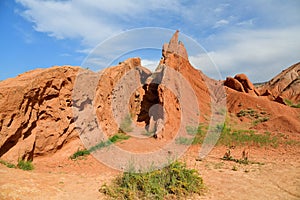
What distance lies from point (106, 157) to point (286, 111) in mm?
16817

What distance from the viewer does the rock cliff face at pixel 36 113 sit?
6227 mm

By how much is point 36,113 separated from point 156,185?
167 inches

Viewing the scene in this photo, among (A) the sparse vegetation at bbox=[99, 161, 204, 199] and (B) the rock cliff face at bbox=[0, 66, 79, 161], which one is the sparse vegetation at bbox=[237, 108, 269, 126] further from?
(B) the rock cliff face at bbox=[0, 66, 79, 161]

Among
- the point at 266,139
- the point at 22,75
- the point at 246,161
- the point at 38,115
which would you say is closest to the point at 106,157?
the point at 38,115

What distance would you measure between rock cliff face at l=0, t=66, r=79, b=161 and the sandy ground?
2.10 feet

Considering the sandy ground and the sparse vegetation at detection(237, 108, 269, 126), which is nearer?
the sandy ground

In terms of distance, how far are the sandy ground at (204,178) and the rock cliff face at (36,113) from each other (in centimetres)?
64

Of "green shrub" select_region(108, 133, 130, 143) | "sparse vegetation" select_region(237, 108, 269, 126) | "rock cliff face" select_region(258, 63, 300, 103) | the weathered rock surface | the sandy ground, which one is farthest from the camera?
"rock cliff face" select_region(258, 63, 300, 103)

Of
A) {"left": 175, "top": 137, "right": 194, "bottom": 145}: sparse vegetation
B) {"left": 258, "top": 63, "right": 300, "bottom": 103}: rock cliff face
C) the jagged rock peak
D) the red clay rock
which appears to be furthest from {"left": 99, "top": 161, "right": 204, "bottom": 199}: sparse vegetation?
{"left": 258, "top": 63, "right": 300, "bottom": 103}: rock cliff face

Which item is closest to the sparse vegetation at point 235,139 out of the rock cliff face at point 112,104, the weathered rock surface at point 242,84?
the rock cliff face at point 112,104

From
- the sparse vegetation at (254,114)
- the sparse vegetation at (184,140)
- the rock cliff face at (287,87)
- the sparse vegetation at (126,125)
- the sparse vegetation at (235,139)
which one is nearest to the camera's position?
the sparse vegetation at (184,140)

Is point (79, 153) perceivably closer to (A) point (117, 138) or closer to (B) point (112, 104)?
(A) point (117, 138)

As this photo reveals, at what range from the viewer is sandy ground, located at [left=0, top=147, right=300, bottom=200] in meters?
4.62

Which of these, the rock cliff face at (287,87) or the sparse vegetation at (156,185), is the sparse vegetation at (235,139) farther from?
the rock cliff face at (287,87)
